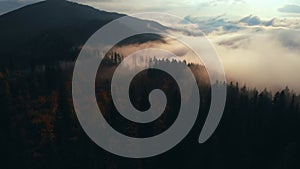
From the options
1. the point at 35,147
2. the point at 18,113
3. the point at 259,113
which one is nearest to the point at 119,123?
the point at 35,147

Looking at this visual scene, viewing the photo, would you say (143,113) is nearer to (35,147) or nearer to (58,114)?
(58,114)

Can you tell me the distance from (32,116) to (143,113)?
40.5 m

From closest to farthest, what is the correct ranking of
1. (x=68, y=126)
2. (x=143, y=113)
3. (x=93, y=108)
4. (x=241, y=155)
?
(x=241, y=155), (x=68, y=126), (x=143, y=113), (x=93, y=108)

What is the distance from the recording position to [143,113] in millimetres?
121312

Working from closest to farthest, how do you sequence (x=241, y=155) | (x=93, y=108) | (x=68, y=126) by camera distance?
(x=241, y=155), (x=68, y=126), (x=93, y=108)

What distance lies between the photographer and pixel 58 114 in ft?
369

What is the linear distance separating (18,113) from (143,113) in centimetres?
4610

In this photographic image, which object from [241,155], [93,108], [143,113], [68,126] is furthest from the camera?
[93,108]

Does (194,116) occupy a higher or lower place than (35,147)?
higher

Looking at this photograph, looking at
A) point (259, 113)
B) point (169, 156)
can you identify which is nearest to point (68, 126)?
point (169, 156)

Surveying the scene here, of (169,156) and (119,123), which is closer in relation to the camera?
(169,156)

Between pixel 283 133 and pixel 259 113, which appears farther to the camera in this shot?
pixel 259 113

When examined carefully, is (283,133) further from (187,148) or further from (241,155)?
(187,148)

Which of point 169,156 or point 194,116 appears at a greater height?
point 194,116
